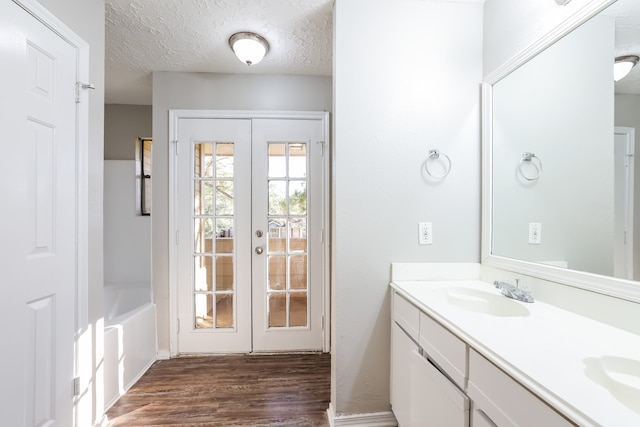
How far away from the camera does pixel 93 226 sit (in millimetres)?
1576

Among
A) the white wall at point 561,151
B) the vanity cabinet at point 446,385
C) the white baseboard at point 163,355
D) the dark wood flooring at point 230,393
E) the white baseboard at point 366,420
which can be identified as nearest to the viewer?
the vanity cabinet at point 446,385

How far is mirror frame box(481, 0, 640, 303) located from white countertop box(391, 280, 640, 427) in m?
0.13

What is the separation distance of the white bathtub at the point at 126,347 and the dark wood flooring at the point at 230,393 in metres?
0.07

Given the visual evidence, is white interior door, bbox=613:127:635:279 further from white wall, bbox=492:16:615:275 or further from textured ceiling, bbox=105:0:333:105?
textured ceiling, bbox=105:0:333:105

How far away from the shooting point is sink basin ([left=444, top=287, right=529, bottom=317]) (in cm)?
121

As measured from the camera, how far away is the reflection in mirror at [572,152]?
98cm

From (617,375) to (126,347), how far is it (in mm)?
2555

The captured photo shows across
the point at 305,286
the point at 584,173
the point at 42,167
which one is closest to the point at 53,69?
the point at 42,167

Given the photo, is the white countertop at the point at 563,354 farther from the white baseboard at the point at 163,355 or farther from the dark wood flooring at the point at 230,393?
the white baseboard at the point at 163,355

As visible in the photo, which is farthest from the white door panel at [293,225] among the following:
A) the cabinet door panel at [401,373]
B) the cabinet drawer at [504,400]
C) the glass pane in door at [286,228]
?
the cabinet drawer at [504,400]

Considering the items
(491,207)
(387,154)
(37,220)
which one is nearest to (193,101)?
(37,220)

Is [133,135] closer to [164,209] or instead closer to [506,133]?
[164,209]

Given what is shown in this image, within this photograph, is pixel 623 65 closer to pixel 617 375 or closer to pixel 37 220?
pixel 617 375

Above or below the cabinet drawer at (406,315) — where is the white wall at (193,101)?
above
